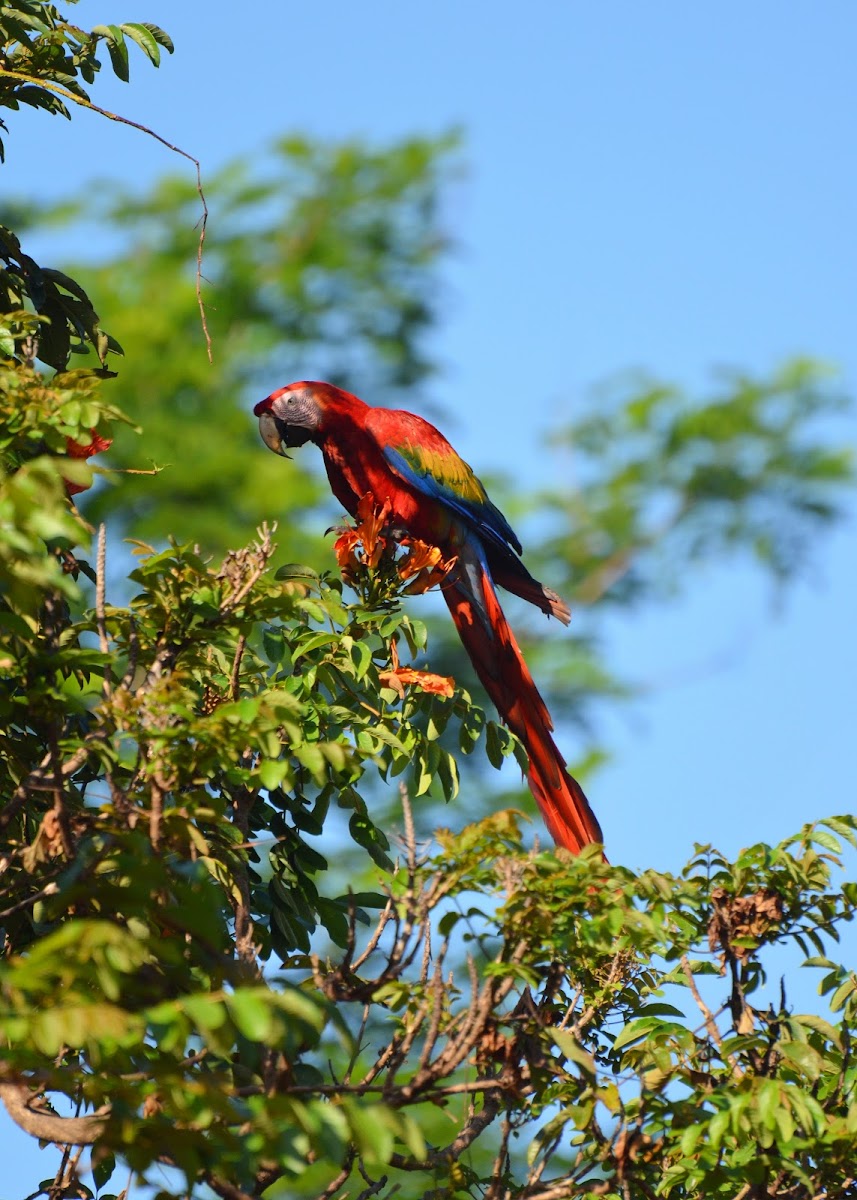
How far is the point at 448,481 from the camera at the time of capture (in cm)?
396

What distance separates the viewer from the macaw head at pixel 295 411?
3.93 m

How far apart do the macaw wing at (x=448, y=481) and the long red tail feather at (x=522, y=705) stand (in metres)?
0.15

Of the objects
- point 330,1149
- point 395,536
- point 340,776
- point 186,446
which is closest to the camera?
point 330,1149

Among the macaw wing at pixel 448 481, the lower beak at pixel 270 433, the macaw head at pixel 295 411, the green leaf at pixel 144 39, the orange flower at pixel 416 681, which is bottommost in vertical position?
the orange flower at pixel 416 681

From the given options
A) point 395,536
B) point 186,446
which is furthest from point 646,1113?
point 186,446

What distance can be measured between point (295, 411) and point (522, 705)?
111 centimetres

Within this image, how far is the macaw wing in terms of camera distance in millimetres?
3922

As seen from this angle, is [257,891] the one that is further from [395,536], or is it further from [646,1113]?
[395,536]

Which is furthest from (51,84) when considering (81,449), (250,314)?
(250,314)

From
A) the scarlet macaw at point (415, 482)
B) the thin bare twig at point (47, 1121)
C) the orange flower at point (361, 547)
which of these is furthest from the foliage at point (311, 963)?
the scarlet macaw at point (415, 482)

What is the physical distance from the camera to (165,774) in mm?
1799

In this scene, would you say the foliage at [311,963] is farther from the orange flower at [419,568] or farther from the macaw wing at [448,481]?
the macaw wing at [448,481]

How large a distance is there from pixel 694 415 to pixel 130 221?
14.2ft

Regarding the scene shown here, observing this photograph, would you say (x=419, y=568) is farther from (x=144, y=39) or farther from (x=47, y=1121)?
(x=47, y=1121)
